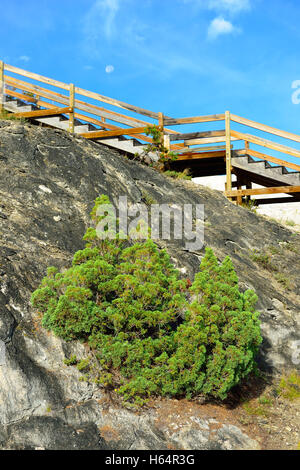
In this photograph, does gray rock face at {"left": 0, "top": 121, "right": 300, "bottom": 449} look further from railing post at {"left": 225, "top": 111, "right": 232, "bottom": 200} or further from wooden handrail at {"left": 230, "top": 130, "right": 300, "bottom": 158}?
wooden handrail at {"left": 230, "top": 130, "right": 300, "bottom": 158}

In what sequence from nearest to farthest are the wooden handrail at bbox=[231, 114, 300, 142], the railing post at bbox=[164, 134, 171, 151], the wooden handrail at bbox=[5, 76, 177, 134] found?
the wooden handrail at bbox=[231, 114, 300, 142], the wooden handrail at bbox=[5, 76, 177, 134], the railing post at bbox=[164, 134, 171, 151]

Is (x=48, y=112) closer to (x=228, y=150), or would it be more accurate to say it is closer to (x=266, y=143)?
(x=228, y=150)

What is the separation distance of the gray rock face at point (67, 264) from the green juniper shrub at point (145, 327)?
0.28 metres

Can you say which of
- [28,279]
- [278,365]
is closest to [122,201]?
[28,279]

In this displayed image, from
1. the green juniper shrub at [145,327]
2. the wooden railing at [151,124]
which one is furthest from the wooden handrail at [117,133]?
the green juniper shrub at [145,327]

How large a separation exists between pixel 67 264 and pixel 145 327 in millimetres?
1881

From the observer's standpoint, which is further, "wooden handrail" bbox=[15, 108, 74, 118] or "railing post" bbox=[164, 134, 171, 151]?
"railing post" bbox=[164, 134, 171, 151]

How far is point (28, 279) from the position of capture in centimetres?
671

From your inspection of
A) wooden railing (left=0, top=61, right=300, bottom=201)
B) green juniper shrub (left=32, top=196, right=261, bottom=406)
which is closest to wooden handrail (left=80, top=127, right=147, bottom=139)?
wooden railing (left=0, top=61, right=300, bottom=201)

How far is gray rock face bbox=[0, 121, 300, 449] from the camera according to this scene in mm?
5254

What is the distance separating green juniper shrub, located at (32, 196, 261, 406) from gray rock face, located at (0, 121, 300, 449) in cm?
28

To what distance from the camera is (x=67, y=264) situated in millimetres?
7457
